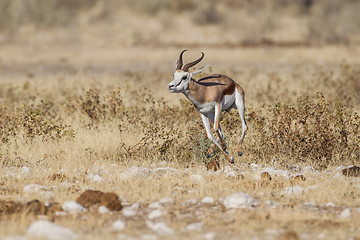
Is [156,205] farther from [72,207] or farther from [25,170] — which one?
[25,170]

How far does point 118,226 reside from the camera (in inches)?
235

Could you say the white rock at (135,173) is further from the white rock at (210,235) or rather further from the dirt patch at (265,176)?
the white rock at (210,235)

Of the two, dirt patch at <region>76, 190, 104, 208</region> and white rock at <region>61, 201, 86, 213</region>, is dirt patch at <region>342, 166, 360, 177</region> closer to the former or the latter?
dirt patch at <region>76, 190, 104, 208</region>

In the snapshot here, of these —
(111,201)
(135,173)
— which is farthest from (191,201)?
(135,173)

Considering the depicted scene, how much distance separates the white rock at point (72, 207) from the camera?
668 centimetres

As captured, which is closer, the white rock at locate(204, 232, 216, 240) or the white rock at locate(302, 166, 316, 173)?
the white rock at locate(204, 232, 216, 240)

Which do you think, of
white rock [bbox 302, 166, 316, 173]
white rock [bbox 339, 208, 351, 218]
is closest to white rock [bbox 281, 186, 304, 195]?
white rock [bbox 339, 208, 351, 218]

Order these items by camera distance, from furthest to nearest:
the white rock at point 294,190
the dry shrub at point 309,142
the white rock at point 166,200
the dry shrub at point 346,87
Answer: the dry shrub at point 346,87 < the dry shrub at point 309,142 < the white rock at point 294,190 < the white rock at point 166,200

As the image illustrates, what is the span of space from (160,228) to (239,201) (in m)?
1.37

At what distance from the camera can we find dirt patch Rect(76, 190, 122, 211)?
6762mm

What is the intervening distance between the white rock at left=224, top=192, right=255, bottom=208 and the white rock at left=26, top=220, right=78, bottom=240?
215 centimetres

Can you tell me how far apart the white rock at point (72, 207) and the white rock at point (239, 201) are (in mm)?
Result: 1756

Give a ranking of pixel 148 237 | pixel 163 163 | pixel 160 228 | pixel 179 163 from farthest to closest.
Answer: pixel 179 163 < pixel 163 163 < pixel 160 228 < pixel 148 237

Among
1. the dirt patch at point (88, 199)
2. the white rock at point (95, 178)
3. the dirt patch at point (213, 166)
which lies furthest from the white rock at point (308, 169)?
the dirt patch at point (88, 199)
